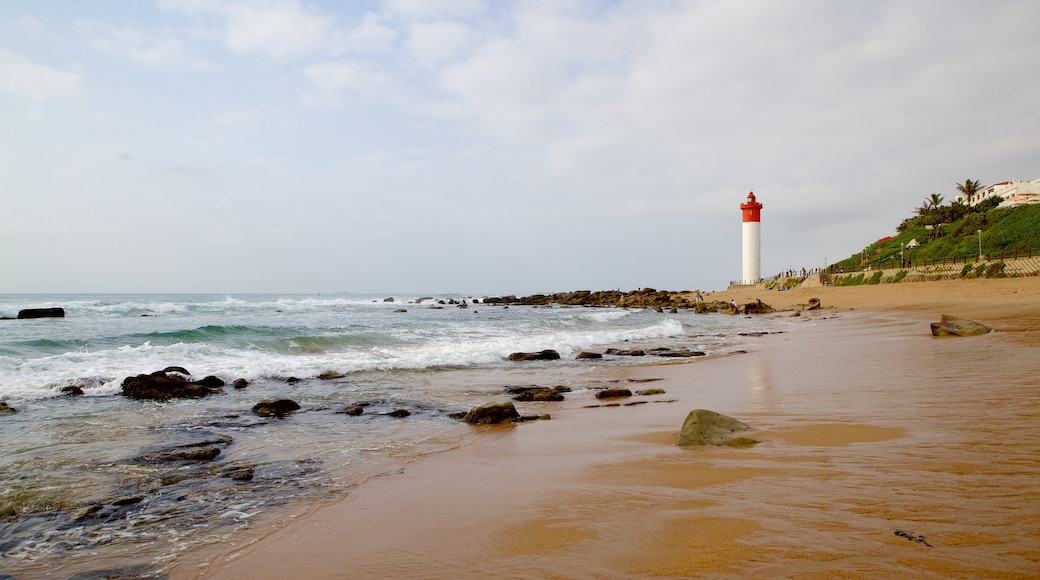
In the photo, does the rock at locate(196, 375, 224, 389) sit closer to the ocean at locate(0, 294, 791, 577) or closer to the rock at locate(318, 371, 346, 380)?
the ocean at locate(0, 294, 791, 577)

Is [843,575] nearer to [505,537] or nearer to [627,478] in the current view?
[505,537]

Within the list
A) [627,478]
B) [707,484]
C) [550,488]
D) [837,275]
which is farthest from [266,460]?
[837,275]

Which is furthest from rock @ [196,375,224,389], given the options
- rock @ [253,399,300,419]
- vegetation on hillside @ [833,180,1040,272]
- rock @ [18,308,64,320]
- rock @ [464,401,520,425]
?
vegetation on hillside @ [833,180,1040,272]

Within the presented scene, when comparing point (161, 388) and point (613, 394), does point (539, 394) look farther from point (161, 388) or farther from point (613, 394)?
point (161, 388)

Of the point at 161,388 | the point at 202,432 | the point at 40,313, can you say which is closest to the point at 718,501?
the point at 202,432

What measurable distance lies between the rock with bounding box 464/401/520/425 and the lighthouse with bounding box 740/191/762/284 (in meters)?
53.7

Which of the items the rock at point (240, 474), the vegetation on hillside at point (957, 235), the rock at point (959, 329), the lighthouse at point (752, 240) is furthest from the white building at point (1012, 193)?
the rock at point (240, 474)

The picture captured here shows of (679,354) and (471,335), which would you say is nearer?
(679,354)

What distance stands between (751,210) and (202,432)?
2195 inches

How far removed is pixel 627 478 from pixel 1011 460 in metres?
2.54

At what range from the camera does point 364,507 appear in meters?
4.20

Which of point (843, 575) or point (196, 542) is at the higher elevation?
point (843, 575)

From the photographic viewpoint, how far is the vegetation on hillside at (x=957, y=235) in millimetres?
40875

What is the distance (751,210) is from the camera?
5512cm
